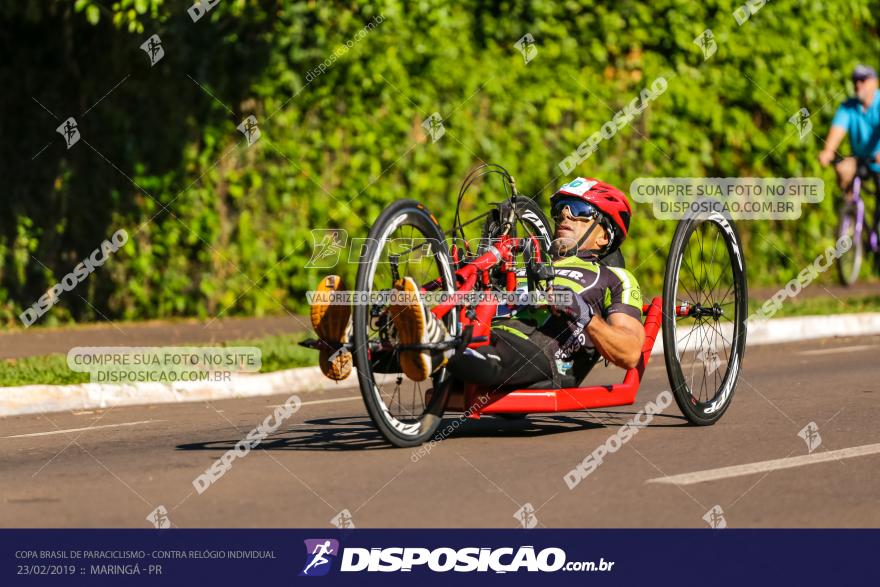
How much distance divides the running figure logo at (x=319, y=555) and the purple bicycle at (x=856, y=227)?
1094 centimetres

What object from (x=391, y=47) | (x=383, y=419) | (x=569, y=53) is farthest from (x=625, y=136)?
(x=383, y=419)

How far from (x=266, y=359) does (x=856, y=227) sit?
7532 millimetres

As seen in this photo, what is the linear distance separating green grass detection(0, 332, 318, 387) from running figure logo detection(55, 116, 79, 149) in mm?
3185

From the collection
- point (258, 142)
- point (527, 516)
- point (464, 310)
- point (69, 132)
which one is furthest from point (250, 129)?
point (527, 516)

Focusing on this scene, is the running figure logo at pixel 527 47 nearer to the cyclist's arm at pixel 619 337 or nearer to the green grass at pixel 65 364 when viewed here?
the green grass at pixel 65 364

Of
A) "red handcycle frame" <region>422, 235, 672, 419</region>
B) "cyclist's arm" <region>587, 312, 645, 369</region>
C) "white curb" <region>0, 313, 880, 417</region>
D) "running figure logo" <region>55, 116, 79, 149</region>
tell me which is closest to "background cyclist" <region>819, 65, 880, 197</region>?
"white curb" <region>0, 313, 880, 417</region>

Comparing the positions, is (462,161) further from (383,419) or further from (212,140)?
(383,419)

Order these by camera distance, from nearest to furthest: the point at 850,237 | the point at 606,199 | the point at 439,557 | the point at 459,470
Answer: the point at 439,557 < the point at 459,470 < the point at 606,199 < the point at 850,237

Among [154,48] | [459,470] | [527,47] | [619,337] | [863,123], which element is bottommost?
[459,470]

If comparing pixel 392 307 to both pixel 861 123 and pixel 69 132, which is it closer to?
pixel 69 132

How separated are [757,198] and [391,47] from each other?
4.79 metres

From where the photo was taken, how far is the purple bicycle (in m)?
15.9

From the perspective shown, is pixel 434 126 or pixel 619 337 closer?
pixel 619 337

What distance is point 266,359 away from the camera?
465 inches
